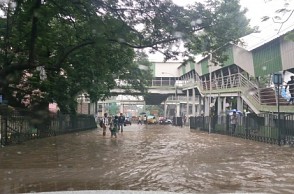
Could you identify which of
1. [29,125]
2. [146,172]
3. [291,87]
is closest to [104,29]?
[146,172]

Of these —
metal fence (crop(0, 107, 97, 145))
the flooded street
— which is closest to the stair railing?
metal fence (crop(0, 107, 97, 145))

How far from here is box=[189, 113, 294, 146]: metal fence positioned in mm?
21453

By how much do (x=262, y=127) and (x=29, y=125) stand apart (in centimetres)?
1358

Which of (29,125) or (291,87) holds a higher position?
(291,87)

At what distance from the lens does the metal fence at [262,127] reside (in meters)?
21.5

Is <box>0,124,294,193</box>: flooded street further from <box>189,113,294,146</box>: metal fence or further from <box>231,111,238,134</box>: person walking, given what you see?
<box>231,111,238,134</box>: person walking

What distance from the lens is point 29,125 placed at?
2383cm

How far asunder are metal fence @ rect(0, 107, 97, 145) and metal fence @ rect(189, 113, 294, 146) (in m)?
12.7

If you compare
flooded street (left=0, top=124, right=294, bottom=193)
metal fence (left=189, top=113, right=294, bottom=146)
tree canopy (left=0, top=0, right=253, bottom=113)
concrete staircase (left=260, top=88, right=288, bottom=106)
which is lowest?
flooded street (left=0, top=124, right=294, bottom=193)

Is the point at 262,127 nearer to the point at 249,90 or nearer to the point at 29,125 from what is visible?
the point at 249,90

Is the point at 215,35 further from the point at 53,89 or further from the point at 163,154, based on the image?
the point at 53,89

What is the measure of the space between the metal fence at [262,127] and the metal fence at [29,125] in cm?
1269

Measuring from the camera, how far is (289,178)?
36.2 ft

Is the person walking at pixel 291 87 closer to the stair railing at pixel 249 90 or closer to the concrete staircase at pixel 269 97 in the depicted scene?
the concrete staircase at pixel 269 97
